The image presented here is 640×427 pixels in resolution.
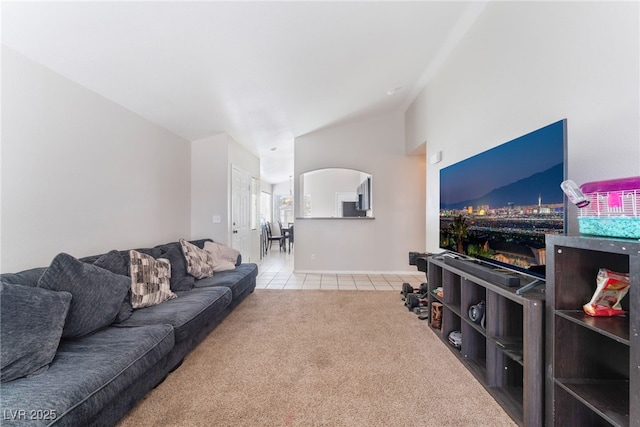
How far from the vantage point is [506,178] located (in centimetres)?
189

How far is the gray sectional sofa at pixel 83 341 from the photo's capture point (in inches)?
45.0

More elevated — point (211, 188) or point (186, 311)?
point (211, 188)

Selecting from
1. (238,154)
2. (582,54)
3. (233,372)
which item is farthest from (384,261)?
(582,54)

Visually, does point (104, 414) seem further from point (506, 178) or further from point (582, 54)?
point (582, 54)

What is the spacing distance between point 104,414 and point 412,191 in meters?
4.94

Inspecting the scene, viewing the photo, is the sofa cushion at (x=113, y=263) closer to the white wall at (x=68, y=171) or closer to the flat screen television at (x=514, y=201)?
the white wall at (x=68, y=171)

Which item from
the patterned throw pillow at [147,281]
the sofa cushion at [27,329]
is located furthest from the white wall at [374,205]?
the sofa cushion at [27,329]

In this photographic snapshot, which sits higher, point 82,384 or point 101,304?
point 101,304

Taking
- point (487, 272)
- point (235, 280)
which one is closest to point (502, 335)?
point (487, 272)

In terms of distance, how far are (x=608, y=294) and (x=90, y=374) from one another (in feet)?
7.66

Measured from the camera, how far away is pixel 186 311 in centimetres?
212

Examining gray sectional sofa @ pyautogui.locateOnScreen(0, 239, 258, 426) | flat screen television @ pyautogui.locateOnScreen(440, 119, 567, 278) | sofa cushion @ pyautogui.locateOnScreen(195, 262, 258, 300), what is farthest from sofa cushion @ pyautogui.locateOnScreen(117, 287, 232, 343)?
flat screen television @ pyautogui.locateOnScreen(440, 119, 567, 278)

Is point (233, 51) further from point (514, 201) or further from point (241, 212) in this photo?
point (241, 212)

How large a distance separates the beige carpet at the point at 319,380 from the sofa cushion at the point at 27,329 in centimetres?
55
